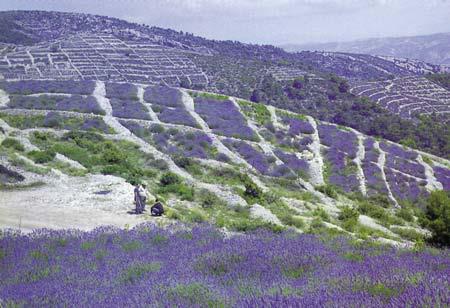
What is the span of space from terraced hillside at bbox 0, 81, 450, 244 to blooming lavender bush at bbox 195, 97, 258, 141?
0.10 m

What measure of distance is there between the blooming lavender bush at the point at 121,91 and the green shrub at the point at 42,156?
21.2 meters

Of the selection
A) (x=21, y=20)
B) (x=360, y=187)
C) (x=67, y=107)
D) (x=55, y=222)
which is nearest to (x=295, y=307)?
(x=55, y=222)

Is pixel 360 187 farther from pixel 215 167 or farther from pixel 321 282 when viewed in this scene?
pixel 321 282

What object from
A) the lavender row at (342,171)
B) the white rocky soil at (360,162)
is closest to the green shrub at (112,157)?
the lavender row at (342,171)

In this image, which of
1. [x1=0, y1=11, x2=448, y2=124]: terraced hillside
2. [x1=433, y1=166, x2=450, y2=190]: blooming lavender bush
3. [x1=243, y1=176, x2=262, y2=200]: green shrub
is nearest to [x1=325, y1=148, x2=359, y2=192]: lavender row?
[x1=433, y1=166, x2=450, y2=190]: blooming lavender bush

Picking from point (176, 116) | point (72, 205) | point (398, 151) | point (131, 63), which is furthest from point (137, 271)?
point (131, 63)

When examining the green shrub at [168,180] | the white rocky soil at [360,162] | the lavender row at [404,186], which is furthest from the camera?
the white rocky soil at [360,162]

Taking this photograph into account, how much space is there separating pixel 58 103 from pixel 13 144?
15.1 meters

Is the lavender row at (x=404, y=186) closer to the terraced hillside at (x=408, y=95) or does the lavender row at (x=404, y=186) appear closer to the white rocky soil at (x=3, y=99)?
the white rocky soil at (x=3, y=99)

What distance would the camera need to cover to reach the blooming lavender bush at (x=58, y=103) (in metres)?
39.5

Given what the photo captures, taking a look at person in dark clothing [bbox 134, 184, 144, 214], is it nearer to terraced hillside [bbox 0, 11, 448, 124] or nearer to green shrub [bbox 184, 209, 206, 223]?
green shrub [bbox 184, 209, 206, 223]

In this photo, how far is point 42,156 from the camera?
2462 centimetres

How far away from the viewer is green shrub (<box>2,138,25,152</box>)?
26398 millimetres

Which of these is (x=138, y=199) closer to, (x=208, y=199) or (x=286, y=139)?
(x=208, y=199)
